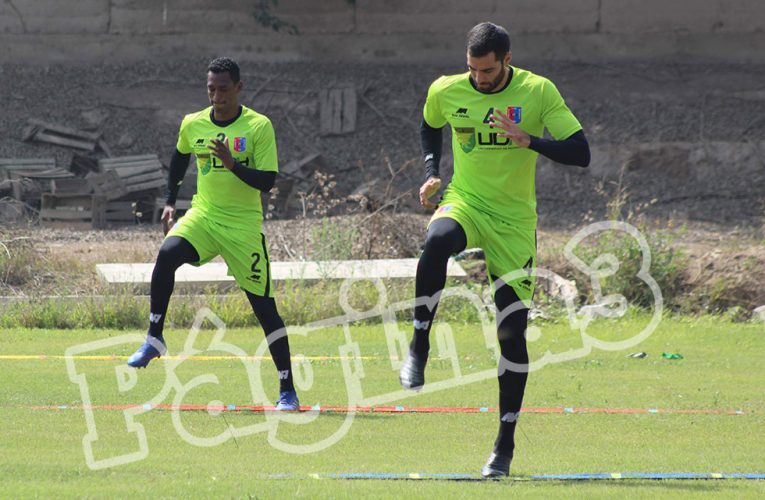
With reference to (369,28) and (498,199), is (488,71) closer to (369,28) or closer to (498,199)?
(498,199)

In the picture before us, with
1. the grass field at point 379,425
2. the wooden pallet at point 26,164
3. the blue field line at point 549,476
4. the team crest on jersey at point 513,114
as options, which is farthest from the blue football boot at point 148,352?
the wooden pallet at point 26,164

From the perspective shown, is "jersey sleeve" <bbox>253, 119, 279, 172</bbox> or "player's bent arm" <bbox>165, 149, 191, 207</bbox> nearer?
"jersey sleeve" <bbox>253, 119, 279, 172</bbox>

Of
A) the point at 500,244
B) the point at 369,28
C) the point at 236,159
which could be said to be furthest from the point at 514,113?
the point at 369,28

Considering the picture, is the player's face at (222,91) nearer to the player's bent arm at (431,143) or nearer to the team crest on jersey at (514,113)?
the player's bent arm at (431,143)

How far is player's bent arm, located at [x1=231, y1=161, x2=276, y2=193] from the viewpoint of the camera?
8.12 meters

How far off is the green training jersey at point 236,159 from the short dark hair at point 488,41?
7.35ft

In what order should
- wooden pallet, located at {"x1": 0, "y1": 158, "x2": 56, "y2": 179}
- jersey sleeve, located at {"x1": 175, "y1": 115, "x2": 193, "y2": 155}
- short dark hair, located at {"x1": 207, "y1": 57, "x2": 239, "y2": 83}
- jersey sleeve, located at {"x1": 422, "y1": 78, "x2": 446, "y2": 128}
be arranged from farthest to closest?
1. wooden pallet, located at {"x1": 0, "y1": 158, "x2": 56, "y2": 179}
2. jersey sleeve, located at {"x1": 175, "y1": 115, "x2": 193, "y2": 155}
3. short dark hair, located at {"x1": 207, "y1": 57, "x2": 239, "y2": 83}
4. jersey sleeve, located at {"x1": 422, "y1": 78, "x2": 446, "y2": 128}

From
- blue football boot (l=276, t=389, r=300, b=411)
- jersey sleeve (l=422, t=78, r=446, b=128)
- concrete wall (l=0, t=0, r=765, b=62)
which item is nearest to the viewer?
jersey sleeve (l=422, t=78, r=446, b=128)

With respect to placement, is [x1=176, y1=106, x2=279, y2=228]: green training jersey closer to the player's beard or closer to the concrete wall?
the player's beard

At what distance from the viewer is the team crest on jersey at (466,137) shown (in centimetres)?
675

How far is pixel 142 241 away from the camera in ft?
56.9

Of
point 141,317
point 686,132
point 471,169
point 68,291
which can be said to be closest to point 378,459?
point 471,169

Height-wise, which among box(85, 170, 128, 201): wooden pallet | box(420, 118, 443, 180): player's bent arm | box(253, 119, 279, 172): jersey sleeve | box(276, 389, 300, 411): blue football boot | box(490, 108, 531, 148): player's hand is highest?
box(490, 108, 531, 148): player's hand

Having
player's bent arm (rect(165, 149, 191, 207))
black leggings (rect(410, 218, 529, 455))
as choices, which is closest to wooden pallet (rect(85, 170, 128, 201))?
player's bent arm (rect(165, 149, 191, 207))
